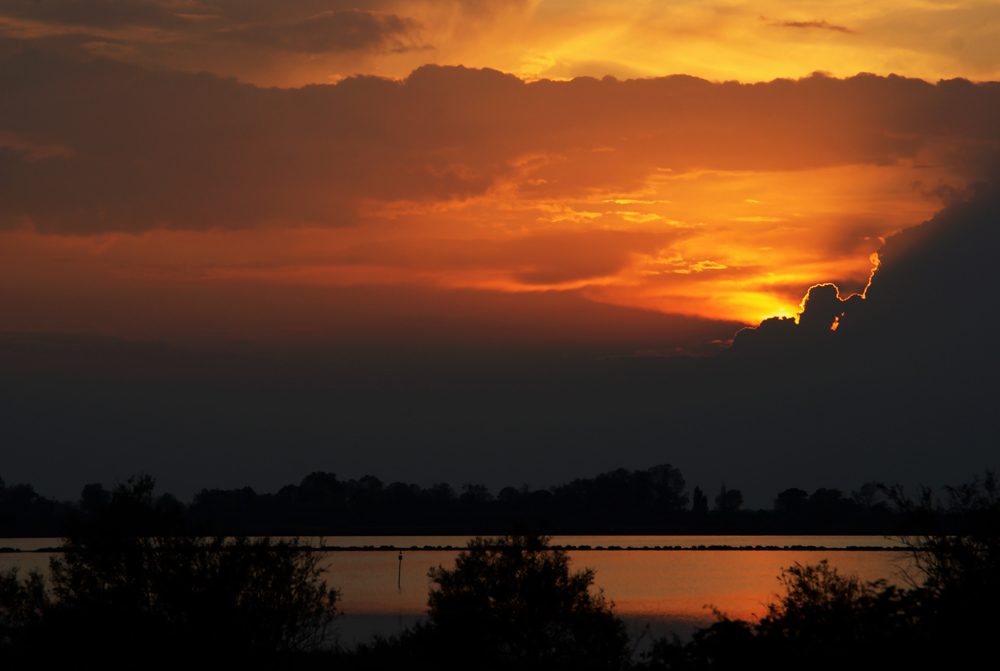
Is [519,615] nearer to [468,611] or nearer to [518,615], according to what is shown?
[518,615]

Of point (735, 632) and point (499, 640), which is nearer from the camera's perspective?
point (735, 632)

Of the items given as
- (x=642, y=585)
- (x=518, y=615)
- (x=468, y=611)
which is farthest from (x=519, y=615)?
(x=642, y=585)

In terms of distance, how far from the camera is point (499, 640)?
43375mm

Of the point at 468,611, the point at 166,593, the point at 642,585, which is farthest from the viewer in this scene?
the point at 642,585

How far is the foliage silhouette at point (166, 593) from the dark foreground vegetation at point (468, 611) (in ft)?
0.18

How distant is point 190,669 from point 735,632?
19.5m

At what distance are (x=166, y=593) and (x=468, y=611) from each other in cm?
1566

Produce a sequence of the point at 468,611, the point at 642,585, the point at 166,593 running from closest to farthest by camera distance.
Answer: the point at 166,593 → the point at 468,611 → the point at 642,585

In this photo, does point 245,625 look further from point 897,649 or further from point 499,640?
point 897,649

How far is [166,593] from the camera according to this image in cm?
3347

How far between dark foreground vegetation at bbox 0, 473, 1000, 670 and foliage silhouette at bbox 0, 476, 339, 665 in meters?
0.06

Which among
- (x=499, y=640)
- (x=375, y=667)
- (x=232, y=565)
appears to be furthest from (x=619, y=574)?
(x=232, y=565)

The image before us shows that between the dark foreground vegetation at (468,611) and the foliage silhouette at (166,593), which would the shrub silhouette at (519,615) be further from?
the foliage silhouette at (166,593)

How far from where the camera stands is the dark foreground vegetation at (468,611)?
19.8 metres
